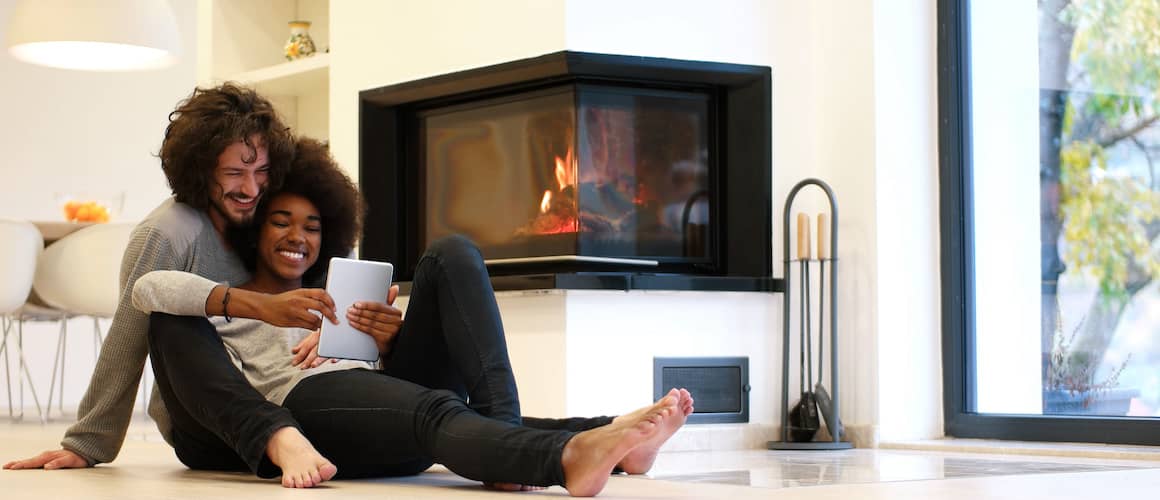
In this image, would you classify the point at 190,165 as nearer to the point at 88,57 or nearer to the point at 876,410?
the point at 876,410

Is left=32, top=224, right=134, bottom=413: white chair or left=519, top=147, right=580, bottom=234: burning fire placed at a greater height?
left=519, top=147, right=580, bottom=234: burning fire

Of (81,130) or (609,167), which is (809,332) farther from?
(81,130)

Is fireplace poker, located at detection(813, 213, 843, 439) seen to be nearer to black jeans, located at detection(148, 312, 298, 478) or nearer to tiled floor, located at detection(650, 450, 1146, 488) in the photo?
tiled floor, located at detection(650, 450, 1146, 488)

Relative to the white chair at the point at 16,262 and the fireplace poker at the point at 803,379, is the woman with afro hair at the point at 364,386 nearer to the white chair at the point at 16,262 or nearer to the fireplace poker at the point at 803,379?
the fireplace poker at the point at 803,379

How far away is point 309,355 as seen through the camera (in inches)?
98.7

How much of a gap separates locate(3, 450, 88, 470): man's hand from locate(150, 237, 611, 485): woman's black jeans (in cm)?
34

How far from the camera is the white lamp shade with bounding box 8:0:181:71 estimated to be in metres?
4.98

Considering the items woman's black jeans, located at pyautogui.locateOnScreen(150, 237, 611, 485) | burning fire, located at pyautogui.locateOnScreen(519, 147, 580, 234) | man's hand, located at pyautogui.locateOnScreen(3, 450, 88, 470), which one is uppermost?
burning fire, located at pyautogui.locateOnScreen(519, 147, 580, 234)

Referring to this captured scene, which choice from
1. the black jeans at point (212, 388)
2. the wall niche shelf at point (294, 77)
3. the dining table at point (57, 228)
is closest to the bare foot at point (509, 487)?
the black jeans at point (212, 388)

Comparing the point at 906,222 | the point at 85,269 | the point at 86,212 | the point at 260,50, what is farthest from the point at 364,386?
the point at 86,212

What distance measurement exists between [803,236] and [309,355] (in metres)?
1.97

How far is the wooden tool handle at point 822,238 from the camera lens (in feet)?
13.5

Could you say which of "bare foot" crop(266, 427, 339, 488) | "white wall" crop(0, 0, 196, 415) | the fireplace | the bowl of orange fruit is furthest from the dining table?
"bare foot" crop(266, 427, 339, 488)

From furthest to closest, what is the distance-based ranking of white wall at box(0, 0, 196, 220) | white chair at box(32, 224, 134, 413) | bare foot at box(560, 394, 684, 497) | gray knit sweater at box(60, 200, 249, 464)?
white wall at box(0, 0, 196, 220), white chair at box(32, 224, 134, 413), gray knit sweater at box(60, 200, 249, 464), bare foot at box(560, 394, 684, 497)
